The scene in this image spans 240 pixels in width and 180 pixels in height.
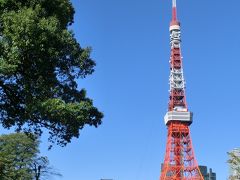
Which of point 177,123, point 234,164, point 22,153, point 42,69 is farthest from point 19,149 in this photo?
point 177,123

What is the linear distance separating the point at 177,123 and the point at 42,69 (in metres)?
90.0

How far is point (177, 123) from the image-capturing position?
10150 centimetres

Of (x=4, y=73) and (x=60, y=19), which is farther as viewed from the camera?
(x=60, y=19)

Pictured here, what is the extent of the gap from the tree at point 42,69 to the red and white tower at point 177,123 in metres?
79.6

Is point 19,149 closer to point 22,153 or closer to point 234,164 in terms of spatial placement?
point 22,153

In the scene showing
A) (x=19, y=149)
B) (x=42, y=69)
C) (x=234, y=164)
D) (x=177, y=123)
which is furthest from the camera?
(x=177, y=123)

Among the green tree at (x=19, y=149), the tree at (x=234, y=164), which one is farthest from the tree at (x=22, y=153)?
the tree at (x=234, y=164)

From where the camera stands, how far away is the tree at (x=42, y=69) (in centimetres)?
1186

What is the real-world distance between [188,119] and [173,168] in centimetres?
1138

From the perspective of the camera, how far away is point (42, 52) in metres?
12.4

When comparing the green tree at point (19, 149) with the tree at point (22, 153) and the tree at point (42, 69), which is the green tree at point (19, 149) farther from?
the tree at point (42, 69)

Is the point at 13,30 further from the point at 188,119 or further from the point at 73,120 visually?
the point at 188,119

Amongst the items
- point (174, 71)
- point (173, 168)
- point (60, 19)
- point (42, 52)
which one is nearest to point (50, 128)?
point (42, 52)

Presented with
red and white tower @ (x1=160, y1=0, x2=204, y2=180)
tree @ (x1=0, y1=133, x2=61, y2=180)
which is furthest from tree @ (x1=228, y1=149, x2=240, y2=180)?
red and white tower @ (x1=160, y1=0, x2=204, y2=180)
